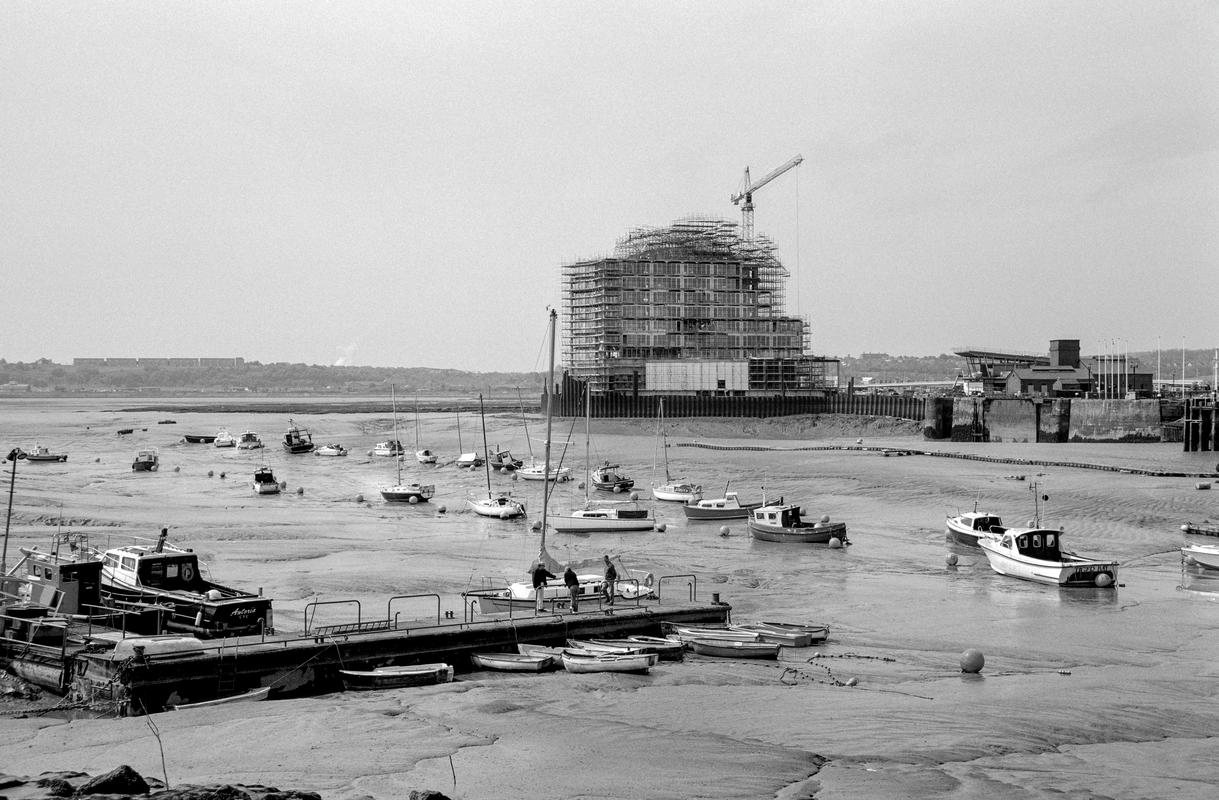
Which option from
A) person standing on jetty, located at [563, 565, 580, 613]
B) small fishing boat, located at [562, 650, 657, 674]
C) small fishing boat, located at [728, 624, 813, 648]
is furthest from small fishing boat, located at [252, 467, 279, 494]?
small fishing boat, located at [562, 650, 657, 674]

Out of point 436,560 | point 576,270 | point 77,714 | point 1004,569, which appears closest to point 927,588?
point 1004,569

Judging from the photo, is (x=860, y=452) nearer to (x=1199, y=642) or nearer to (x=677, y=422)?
(x=677, y=422)

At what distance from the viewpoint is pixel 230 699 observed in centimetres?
2311

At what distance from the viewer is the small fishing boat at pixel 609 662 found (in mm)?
25984

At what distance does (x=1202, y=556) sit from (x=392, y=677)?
2966 centimetres

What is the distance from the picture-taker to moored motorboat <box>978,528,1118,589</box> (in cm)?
3838

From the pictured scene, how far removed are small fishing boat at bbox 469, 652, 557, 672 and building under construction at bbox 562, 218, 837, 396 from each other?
469 feet

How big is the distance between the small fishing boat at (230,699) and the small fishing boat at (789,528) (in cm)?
3054

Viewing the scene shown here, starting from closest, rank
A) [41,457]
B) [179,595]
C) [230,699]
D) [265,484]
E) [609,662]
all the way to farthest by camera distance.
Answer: [230,699], [609,662], [179,595], [265,484], [41,457]

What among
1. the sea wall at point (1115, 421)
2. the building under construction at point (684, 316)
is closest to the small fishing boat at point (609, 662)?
the sea wall at point (1115, 421)

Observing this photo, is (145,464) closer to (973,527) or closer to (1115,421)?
(973,527)

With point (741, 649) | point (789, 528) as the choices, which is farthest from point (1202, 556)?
point (741, 649)

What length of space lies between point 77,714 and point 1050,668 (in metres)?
20.1

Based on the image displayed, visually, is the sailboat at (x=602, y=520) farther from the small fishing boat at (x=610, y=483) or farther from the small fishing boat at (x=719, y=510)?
the small fishing boat at (x=610, y=483)
